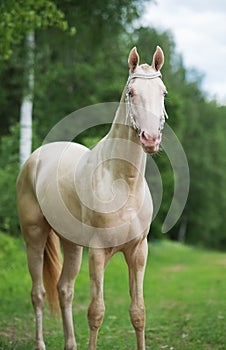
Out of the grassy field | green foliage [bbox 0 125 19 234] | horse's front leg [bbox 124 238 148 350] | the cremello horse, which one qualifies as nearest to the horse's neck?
the cremello horse

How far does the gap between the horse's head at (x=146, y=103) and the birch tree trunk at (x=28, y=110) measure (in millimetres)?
8872

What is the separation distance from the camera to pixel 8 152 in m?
14.2

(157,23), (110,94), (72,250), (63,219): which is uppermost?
(157,23)

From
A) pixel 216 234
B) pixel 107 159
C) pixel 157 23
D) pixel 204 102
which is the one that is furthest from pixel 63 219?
pixel 216 234

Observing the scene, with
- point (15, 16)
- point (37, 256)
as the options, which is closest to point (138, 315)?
point (37, 256)

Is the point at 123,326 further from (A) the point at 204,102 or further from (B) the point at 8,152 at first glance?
(A) the point at 204,102

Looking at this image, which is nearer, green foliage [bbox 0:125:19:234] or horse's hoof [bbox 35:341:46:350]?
horse's hoof [bbox 35:341:46:350]

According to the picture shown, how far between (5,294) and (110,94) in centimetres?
1696

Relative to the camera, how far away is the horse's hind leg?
5.72 meters

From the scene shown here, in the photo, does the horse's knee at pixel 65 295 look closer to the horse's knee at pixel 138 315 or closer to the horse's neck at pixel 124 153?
the horse's knee at pixel 138 315

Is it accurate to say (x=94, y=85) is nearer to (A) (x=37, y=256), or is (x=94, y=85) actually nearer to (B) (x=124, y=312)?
(B) (x=124, y=312)

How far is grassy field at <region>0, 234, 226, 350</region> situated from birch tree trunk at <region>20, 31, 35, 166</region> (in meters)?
2.45

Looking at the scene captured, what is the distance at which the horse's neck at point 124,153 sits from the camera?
4.51 meters

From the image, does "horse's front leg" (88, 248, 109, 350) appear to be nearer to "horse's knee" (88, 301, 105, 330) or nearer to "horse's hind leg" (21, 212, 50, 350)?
"horse's knee" (88, 301, 105, 330)
